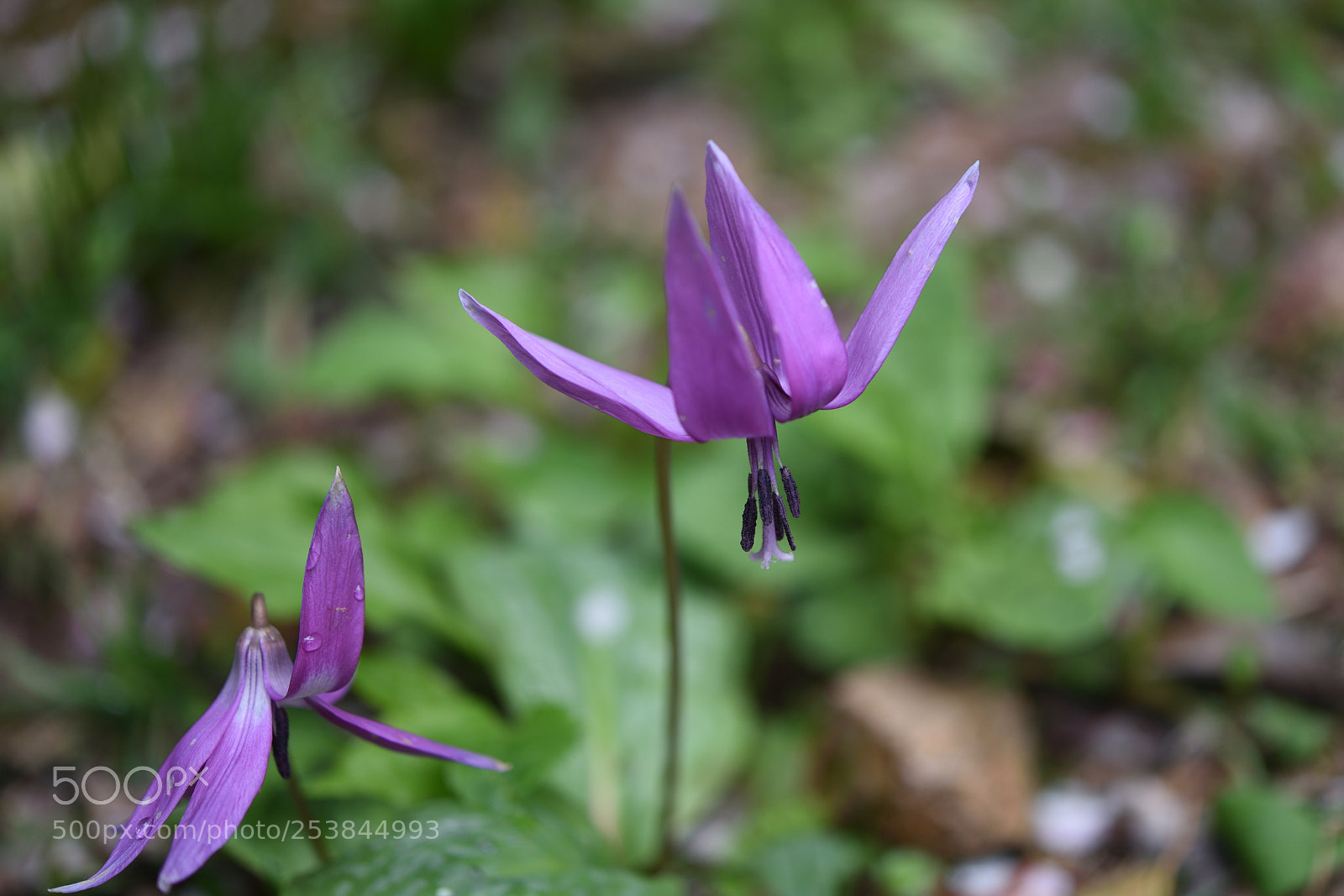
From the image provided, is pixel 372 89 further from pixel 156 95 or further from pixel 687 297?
pixel 687 297

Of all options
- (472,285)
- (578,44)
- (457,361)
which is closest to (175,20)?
(578,44)

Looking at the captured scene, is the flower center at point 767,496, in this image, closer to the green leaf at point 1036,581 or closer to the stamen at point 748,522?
the stamen at point 748,522

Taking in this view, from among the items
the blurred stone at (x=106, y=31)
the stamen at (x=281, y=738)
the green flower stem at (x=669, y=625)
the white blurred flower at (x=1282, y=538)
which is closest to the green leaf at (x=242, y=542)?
the stamen at (x=281, y=738)

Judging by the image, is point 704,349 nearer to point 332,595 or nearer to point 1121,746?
point 332,595

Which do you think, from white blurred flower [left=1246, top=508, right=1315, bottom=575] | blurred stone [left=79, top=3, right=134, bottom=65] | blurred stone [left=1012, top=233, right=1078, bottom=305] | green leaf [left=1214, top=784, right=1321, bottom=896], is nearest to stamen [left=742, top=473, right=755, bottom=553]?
green leaf [left=1214, top=784, right=1321, bottom=896]

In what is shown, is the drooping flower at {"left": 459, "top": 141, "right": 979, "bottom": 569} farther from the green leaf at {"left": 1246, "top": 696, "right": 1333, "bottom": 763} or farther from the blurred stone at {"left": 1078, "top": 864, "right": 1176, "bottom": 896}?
the green leaf at {"left": 1246, "top": 696, "right": 1333, "bottom": 763}

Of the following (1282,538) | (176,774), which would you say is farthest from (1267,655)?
(176,774)
